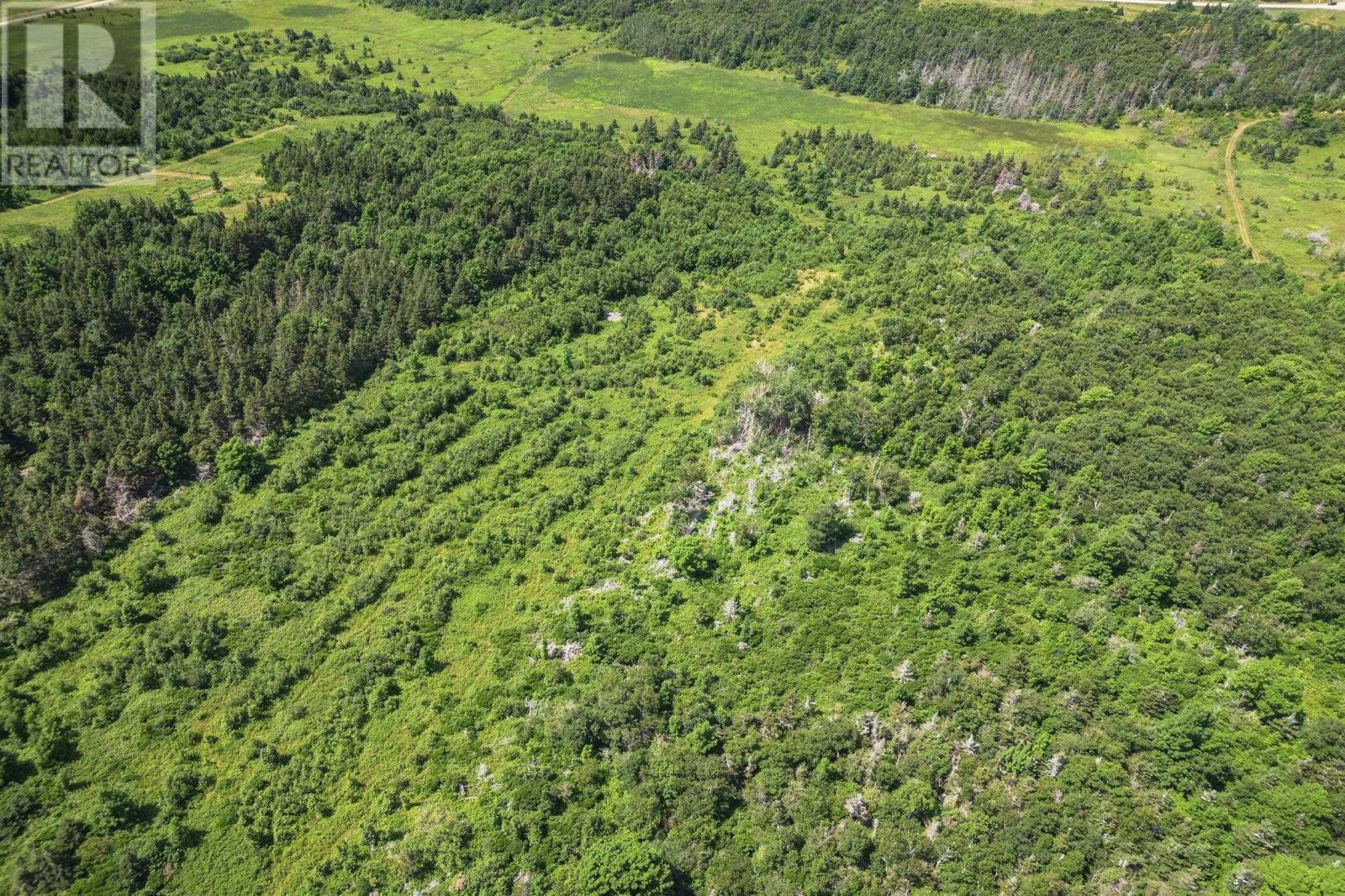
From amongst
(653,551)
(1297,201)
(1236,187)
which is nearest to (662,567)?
(653,551)

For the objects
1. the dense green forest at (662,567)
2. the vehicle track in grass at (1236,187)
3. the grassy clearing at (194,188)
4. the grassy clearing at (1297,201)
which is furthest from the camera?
the grassy clearing at (194,188)

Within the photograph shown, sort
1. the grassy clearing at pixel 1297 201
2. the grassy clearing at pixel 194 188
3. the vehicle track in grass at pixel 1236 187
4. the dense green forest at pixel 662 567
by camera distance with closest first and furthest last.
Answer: the dense green forest at pixel 662 567, the grassy clearing at pixel 1297 201, the vehicle track in grass at pixel 1236 187, the grassy clearing at pixel 194 188

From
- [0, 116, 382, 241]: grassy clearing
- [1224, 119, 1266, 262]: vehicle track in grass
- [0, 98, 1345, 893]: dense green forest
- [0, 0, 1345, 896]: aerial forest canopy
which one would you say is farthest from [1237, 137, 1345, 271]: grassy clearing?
[0, 116, 382, 241]: grassy clearing

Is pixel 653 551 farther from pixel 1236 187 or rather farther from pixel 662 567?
pixel 1236 187

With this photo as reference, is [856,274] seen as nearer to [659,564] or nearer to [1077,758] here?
[659,564]

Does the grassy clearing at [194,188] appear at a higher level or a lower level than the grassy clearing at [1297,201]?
lower

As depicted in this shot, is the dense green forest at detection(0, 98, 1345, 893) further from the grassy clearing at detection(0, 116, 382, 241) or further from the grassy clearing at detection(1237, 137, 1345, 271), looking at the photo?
the grassy clearing at detection(0, 116, 382, 241)

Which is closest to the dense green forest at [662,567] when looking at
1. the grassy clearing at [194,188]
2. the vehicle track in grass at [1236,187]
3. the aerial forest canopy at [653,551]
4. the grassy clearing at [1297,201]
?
the aerial forest canopy at [653,551]

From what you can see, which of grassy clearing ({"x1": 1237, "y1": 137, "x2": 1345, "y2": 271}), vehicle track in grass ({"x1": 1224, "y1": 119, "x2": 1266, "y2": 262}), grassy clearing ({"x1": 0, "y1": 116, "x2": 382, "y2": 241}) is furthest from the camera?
grassy clearing ({"x1": 0, "y1": 116, "x2": 382, "y2": 241})

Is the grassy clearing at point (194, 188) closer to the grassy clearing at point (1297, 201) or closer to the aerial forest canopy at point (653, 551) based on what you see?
the aerial forest canopy at point (653, 551)
